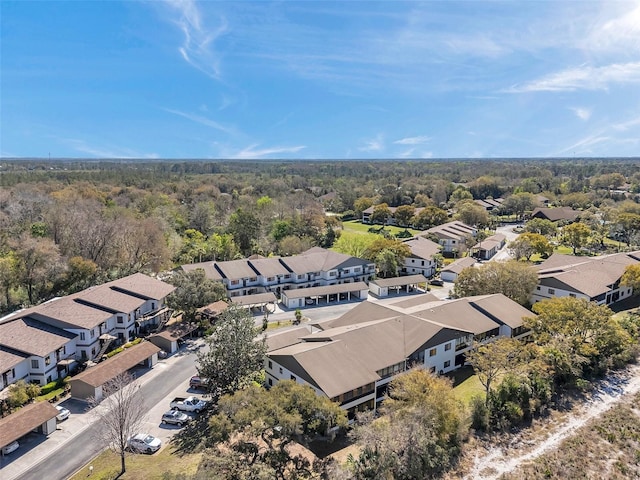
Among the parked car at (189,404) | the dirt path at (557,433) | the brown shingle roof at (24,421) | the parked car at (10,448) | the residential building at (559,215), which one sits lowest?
the dirt path at (557,433)

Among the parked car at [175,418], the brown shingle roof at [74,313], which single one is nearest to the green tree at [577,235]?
the parked car at [175,418]

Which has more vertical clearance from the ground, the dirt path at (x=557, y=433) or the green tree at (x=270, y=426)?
the green tree at (x=270, y=426)

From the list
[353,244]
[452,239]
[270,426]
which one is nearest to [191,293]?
[270,426]

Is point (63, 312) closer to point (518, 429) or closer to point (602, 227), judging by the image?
point (518, 429)

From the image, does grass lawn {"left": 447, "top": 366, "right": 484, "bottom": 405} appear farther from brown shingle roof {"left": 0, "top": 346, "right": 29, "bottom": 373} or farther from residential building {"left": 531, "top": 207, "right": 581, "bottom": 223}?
residential building {"left": 531, "top": 207, "right": 581, "bottom": 223}

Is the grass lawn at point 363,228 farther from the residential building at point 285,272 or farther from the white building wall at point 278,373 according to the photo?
the white building wall at point 278,373

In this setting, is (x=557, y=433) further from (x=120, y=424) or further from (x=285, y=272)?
(x=285, y=272)

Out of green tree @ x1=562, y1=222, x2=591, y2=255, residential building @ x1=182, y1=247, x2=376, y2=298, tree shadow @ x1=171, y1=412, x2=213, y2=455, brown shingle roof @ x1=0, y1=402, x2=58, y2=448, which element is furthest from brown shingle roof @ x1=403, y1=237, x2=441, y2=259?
brown shingle roof @ x1=0, y1=402, x2=58, y2=448
